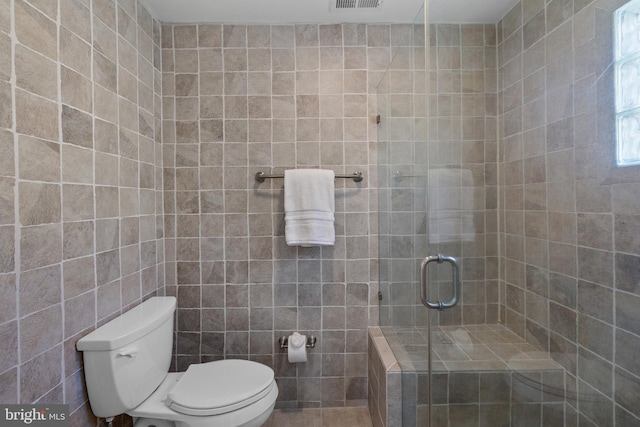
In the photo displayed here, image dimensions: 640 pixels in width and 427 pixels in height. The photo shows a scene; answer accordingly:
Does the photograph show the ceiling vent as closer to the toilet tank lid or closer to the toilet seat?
the toilet tank lid

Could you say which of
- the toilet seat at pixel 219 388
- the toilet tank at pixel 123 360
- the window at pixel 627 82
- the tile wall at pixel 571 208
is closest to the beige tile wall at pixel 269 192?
the toilet seat at pixel 219 388

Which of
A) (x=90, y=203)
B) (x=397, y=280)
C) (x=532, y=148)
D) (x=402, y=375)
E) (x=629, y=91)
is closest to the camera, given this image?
(x=629, y=91)

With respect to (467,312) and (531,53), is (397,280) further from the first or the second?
(531,53)

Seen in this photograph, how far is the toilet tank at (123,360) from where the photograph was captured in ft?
3.59

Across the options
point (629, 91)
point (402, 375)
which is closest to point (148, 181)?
point (402, 375)

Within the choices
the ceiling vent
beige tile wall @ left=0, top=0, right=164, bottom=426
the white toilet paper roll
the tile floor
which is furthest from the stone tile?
the ceiling vent

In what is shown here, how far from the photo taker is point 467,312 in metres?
1.04

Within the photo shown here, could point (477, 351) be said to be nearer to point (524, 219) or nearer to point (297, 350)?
point (524, 219)

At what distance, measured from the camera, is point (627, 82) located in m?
0.65

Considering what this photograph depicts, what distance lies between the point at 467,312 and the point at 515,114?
2.22 ft

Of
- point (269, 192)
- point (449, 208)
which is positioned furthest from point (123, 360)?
point (449, 208)

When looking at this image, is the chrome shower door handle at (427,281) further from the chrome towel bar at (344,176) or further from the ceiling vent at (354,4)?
the ceiling vent at (354,4)

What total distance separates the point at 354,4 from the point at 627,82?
4.25 ft

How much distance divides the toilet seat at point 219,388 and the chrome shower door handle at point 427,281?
81 centimetres
